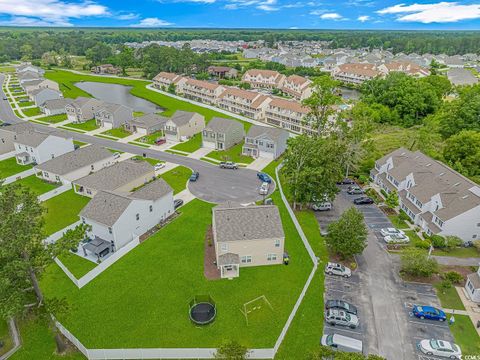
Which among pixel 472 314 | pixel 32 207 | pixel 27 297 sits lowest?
pixel 472 314

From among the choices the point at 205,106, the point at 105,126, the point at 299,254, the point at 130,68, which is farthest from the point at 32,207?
the point at 130,68

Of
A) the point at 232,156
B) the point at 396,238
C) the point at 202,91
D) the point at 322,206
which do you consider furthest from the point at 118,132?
the point at 396,238

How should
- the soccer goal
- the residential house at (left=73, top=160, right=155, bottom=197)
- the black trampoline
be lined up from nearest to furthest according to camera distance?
the black trampoline, the soccer goal, the residential house at (left=73, top=160, right=155, bottom=197)

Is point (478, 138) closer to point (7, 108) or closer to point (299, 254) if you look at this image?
point (299, 254)

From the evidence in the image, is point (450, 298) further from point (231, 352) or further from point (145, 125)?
point (145, 125)

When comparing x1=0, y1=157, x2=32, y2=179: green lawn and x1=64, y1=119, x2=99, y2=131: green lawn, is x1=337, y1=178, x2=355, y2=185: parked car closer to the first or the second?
x1=0, y1=157, x2=32, y2=179: green lawn

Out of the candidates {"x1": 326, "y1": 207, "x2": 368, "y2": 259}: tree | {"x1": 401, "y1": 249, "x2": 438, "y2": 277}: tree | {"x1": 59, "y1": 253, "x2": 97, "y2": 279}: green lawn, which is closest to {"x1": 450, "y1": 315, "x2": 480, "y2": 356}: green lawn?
{"x1": 401, "y1": 249, "x2": 438, "y2": 277}: tree
